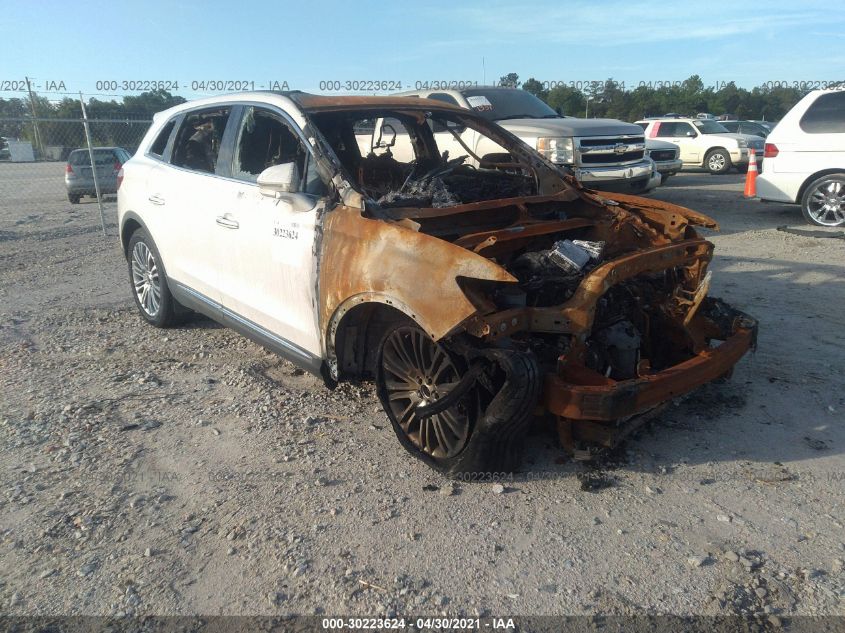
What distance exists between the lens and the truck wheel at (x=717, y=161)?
1931 cm

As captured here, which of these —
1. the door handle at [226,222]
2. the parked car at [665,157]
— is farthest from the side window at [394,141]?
the parked car at [665,157]

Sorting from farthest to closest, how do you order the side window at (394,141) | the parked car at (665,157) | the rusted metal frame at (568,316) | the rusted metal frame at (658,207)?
the parked car at (665,157) < the side window at (394,141) < the rusted metal frame at (658,207) < the rusted metal frame at (568,316)

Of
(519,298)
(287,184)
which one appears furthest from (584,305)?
(287,184)

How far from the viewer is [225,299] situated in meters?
4.59

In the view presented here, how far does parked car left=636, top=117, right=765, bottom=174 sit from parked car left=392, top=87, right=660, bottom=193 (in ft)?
33.9

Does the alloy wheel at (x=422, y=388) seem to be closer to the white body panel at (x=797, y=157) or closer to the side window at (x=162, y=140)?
the side window at (x=162, y=140)

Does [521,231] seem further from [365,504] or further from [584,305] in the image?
[365,504]

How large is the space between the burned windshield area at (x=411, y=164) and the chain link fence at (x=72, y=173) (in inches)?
305

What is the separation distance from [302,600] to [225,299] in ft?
8.22

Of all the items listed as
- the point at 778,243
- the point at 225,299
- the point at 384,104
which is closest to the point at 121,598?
the point at 225,299

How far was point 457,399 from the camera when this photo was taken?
3125 millimetres

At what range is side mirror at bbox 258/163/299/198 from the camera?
3.59 m

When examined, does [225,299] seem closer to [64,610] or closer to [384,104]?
[384,104]

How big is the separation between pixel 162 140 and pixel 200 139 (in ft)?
2.17
